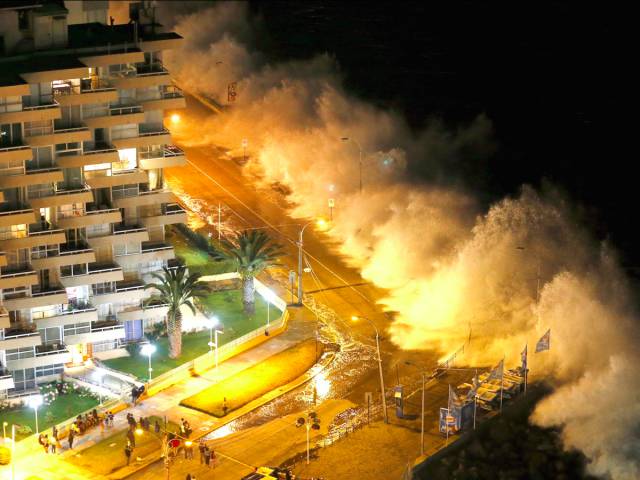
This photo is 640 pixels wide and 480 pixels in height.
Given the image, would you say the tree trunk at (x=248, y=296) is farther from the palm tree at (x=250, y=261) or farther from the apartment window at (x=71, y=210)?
the apartment window at (x=71, y=210)

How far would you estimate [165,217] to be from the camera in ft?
376

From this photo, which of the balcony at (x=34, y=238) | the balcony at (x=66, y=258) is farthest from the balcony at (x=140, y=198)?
the balcony at (x=34, y=238)

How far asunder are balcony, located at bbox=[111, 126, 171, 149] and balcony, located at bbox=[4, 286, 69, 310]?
1190 centimetres

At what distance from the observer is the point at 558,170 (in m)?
184

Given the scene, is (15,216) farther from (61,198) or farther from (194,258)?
(194,258)

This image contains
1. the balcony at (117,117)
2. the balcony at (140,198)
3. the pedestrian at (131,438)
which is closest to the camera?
the pedestrian at (131,438)

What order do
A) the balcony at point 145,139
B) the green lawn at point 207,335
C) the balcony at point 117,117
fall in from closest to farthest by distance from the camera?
the balcony at point 117,117
the balcony at point 145,139
the green lawn at point 207,335

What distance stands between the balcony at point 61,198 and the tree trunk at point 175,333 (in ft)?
35.9

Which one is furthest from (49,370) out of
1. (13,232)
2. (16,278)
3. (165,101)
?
(165,101)

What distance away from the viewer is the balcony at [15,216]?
4026 inches

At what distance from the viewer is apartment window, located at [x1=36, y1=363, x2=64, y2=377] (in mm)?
107000

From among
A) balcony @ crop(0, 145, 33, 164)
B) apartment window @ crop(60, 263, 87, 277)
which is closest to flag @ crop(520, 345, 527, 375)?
apartment window @ crop(60, 263, 87, 277)

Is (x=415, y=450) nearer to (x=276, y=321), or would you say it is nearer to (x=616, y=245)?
(x=276, y=321)

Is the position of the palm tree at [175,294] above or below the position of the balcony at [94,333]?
above
